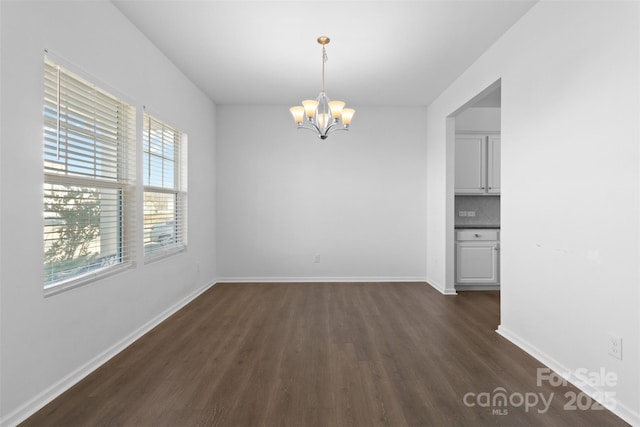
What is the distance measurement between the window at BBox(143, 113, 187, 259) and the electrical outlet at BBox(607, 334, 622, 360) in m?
3.73

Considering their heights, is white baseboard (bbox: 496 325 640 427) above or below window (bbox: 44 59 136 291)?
below

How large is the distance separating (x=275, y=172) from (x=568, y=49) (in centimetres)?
403

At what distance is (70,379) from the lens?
2301mm

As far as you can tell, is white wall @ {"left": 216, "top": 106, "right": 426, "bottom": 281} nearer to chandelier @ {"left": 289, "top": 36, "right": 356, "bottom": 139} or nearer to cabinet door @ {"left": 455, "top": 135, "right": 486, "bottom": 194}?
cabinet door @ {"left": 455, "top": 135, "right": 486, "bottom": 194}

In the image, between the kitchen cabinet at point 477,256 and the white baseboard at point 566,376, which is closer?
the white baseboard at point 566,376

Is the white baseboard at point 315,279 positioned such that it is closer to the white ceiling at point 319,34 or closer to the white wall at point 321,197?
the white wall at point 321,197

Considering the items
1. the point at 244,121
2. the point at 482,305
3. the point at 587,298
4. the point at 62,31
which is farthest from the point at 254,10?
the point at 482,305

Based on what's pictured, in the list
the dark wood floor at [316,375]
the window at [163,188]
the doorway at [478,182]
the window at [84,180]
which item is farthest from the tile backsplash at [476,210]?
the window at [84,180]

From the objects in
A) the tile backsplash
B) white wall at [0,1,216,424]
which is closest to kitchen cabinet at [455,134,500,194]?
the tile backsplash

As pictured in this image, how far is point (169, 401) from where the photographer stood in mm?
2127

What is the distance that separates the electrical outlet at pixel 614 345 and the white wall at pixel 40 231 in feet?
11.3

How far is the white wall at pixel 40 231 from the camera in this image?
1.85 m

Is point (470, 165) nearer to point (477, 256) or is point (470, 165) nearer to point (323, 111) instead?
point (477, 256)

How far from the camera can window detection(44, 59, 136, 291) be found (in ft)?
7.20
